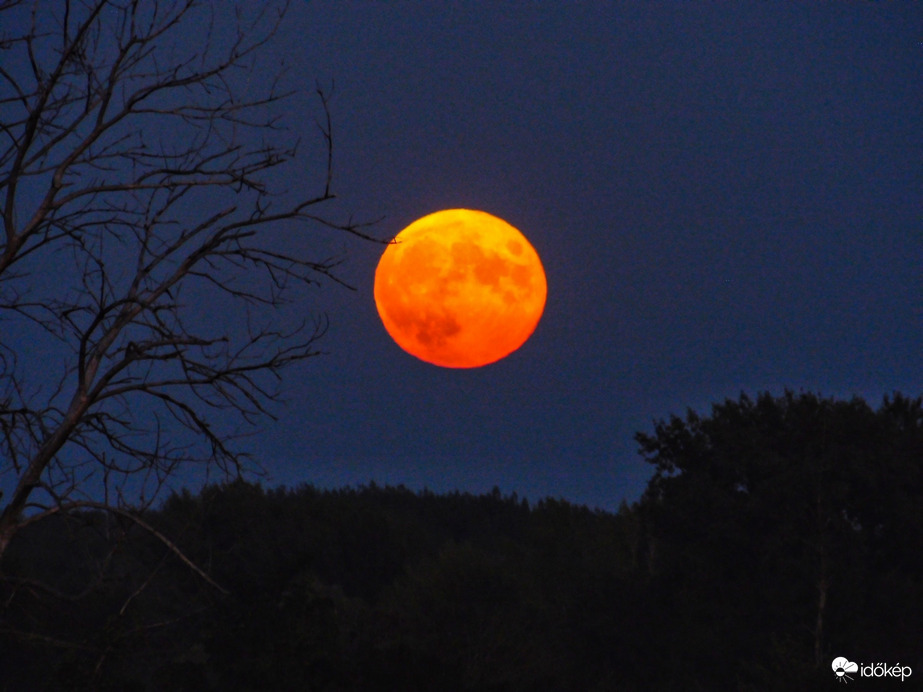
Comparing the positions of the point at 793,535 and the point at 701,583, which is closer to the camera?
the point at 793,535

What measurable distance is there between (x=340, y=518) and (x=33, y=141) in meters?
47.8

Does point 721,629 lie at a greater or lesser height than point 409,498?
lesser

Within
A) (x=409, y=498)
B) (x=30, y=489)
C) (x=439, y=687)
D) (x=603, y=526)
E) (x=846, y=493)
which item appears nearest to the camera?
(x=30, y=489)

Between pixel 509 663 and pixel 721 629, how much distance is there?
776 cm

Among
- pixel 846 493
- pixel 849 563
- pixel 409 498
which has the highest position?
pixel 409 498

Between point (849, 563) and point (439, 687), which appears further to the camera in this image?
point (849, 563)

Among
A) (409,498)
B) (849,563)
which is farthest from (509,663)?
(409,498)

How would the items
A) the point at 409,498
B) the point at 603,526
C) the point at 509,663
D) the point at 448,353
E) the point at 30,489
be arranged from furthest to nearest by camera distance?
1. the point at 409,498
2. the point at 603,526
3. the point at 509,663
4. the point at 448,353
5. the point at 30,489

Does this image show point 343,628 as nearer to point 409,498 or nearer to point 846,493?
point 846,493

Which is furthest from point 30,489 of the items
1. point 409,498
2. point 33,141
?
point 409,498

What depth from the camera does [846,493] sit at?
33.9 meters

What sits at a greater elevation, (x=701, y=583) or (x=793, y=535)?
(x=793, y=535)

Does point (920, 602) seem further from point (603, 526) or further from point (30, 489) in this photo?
point (30, 489)

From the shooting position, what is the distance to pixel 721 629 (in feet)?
113
